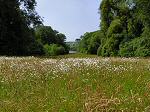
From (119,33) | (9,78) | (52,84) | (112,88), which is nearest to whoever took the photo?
(112,88)

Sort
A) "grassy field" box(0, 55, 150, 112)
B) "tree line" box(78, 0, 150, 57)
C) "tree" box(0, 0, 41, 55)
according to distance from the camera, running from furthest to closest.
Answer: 1. "tree line" box(78, 0, 150, 57)
2. "tree" box(0, 0, 41, 55)
3. "grassy field" box(0, 55, 150, 112)

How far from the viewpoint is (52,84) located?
11414mm

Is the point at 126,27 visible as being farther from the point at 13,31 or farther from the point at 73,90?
the point at 73,90

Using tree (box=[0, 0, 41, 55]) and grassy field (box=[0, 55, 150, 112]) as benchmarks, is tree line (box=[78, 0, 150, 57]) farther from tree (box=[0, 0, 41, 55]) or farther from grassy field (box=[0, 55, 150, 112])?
grassy field (box=[0, 55, 150, 112])

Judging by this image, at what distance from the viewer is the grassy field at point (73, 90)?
291 inches

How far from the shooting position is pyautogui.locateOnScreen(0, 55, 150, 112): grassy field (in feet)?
24.2

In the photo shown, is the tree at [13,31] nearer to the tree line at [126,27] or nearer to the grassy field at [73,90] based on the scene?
the tree line at [126,27]

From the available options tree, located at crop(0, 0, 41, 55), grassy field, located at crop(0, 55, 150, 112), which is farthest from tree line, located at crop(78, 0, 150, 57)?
grassy field, located at crop(0, 55, 150, 112)

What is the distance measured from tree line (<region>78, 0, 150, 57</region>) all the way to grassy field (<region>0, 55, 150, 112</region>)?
4344cm

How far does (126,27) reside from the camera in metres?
78.2

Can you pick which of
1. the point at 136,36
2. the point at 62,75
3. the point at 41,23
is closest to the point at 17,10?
the point at 41,23

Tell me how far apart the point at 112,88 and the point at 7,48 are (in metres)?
40.4

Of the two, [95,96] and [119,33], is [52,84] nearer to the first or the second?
[95,96]

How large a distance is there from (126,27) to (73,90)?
227 ft
